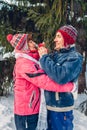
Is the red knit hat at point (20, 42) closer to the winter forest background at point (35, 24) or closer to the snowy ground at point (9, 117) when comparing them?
the snowy ground at point (9, 117)

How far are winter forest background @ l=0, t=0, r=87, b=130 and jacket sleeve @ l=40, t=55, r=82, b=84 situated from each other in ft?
→ 10.1

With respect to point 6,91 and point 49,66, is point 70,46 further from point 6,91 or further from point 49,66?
point 6,91

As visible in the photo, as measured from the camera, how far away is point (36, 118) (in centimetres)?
353

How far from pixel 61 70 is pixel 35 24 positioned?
158 inches

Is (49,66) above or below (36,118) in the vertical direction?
above

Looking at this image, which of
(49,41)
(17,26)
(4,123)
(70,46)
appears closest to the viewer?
(70,46)

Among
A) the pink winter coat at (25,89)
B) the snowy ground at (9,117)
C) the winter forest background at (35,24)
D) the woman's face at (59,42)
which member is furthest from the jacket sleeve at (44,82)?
the winter forest background at (35,24)

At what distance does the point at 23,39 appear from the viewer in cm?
351

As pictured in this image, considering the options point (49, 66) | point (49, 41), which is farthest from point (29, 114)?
point (49, 41)


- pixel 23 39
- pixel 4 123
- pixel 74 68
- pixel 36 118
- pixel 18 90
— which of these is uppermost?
pixel 23 39

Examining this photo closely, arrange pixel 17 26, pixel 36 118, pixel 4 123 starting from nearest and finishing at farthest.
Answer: pixel 36 118 → pixel 4 123 → pixel 17 26

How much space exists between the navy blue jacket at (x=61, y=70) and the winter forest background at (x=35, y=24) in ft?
9.39

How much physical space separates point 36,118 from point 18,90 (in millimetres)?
351

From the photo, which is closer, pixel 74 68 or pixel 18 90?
pixel 74 68
